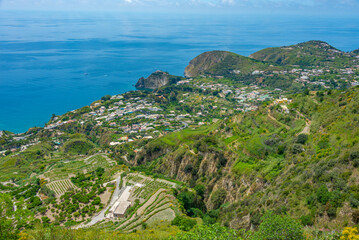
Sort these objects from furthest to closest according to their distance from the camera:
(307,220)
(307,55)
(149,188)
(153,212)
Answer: (307,55), (149,188), (153,212), (307,220)

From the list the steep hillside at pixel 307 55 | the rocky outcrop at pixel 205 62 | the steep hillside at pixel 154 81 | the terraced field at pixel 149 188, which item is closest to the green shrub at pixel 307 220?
the terraced field at pixel 149 188

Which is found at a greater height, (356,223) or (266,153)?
(356,223)

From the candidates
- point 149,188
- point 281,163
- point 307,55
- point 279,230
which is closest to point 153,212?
point 149,188

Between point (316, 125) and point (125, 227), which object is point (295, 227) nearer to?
point (125, 227)

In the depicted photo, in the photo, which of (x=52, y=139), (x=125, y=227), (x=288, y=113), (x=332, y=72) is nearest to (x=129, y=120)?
(x=52, y=139)

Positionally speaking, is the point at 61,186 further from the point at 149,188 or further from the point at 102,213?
the point at 149,188

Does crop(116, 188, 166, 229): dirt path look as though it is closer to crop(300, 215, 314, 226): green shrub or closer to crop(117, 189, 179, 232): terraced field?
crop(117, 189, 179, 232): terraced field

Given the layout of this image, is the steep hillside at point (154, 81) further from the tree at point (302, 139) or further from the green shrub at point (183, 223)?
the green shrub at point (183, 223)
